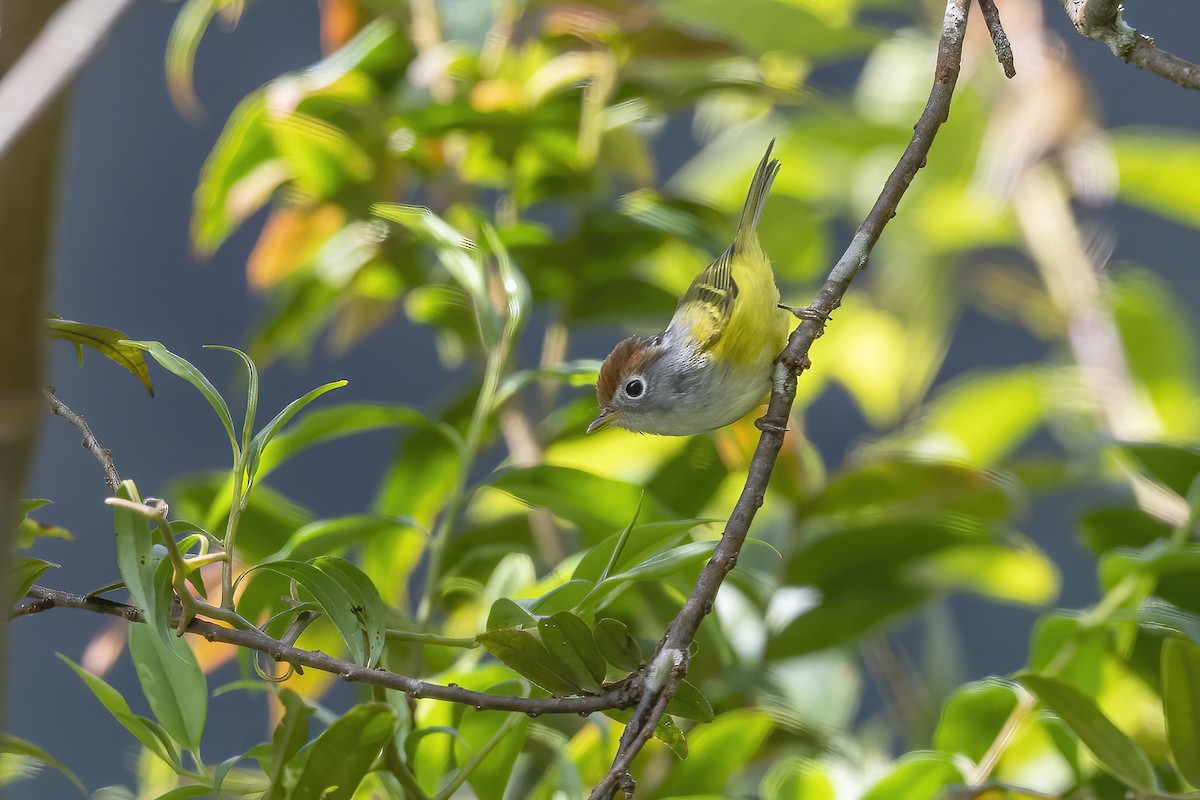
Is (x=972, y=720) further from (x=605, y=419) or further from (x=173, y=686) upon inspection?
(x=173, y=686)

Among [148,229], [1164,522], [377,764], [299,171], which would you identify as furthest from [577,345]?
[377,764]

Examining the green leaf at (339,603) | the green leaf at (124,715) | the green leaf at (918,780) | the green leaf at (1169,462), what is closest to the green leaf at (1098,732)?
the green leaf at (918,780)

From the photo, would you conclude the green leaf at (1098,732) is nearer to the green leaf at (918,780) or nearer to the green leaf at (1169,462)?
the green leaf at (918,780)

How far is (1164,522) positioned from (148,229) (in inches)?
71.2

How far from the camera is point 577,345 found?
2213 millimetres

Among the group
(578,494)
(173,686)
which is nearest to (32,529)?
(173,686)

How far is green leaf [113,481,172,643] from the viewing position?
1.38ft

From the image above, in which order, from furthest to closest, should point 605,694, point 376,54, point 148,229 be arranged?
point 148,229 → point 376,54 → point 605,694

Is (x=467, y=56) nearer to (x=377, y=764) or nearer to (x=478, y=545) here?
(x=478, y=545)

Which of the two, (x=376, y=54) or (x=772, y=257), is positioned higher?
(x=376, y=54)

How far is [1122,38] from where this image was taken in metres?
0.54

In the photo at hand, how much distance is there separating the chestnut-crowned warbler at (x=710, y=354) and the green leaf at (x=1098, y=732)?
324 mm

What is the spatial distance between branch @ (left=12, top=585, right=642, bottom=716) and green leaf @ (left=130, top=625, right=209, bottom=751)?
10cm

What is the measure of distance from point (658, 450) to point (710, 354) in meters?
0.36
